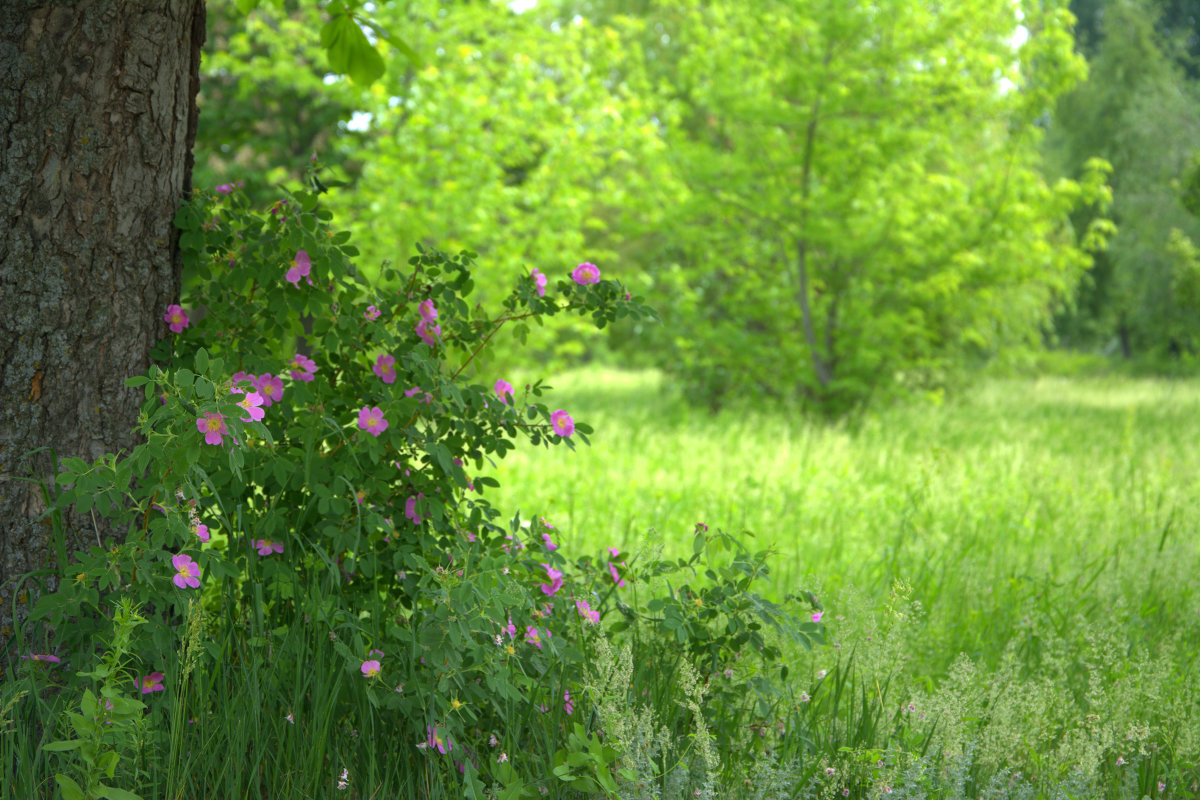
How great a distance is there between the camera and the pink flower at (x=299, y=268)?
2455 millimetres

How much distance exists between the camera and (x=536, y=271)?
2.64 m

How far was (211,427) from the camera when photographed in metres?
1.72

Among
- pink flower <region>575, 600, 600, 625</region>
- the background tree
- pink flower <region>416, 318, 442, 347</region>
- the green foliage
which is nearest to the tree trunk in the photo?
pink flower <region>416, 318, 442, 347</region>

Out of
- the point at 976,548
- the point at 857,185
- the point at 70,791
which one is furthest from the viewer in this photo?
the point at 857,185

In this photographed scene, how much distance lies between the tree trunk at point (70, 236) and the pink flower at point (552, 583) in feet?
3.97

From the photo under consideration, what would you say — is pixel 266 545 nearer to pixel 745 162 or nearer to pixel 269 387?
pixel 269 387

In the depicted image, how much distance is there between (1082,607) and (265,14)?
12472 millimetres

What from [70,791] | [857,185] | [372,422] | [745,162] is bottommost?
[70,791]

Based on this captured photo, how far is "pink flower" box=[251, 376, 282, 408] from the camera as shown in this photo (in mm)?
2385

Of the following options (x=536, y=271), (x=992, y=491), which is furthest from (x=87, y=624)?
(x=992, y=491)

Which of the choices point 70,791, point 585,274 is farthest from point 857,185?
point 70,791

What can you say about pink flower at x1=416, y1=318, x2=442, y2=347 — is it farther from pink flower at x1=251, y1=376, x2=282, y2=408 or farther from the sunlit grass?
the sunlit grass

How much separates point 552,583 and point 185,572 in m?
0.97

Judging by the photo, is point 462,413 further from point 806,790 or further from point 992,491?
point 992,491
